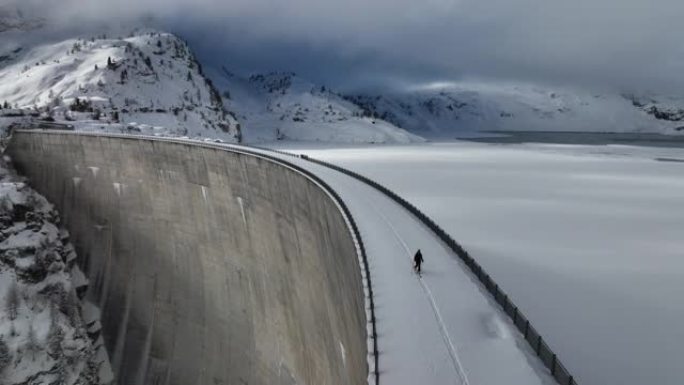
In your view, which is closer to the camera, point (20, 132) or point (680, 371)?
point (680, 371)

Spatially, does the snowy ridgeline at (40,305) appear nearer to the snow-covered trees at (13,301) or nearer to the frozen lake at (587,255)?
the snow-covered trees at (13,301)

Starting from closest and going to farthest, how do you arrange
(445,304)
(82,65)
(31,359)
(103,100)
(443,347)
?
(443,347) → (445,304) → (31,359) → (103,100) → (82,65)

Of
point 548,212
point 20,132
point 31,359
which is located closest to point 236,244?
point 31,359

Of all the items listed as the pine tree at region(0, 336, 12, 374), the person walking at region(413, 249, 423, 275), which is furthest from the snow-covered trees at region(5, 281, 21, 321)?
the person walking at region(413, 249, 423, 275)

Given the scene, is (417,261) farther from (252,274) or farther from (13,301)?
(13,301)

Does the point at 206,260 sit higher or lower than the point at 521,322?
lower

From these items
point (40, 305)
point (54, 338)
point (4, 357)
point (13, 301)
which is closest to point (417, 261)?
point (4, 357)

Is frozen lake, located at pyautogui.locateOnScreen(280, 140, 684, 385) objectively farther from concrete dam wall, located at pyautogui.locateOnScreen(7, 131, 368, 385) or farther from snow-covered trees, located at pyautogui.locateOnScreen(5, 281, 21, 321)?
snow-covered trees, located at pyautogui.locateOnScreen(5, 281, 21, 321)

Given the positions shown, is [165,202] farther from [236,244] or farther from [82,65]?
[82,65]
